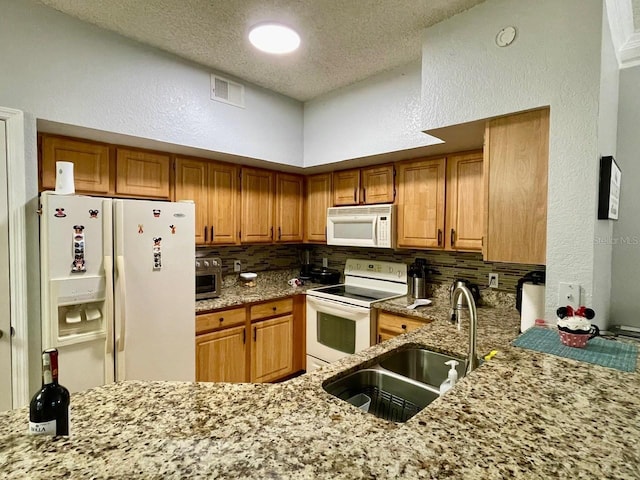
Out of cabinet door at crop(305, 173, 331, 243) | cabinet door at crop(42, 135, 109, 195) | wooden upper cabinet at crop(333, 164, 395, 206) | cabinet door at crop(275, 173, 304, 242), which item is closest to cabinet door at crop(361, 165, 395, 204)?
wooden upper cabinet at crop(333, 164, 395, 206)

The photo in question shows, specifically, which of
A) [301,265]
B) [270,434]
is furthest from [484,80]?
[301,265]

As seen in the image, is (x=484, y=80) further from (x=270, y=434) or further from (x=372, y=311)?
(x=270, y=434)

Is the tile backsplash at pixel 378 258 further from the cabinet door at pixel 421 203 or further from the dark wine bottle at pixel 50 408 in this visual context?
the dark wine bottle at pixel 50 408

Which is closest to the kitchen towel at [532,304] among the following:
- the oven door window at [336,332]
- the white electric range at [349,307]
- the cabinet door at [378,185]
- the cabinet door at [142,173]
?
the white electric range at [349,307]

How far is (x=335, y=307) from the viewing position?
2842mm

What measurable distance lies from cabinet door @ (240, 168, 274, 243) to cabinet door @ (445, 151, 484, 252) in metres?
1.66

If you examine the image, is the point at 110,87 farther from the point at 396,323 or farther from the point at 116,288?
the point at 396,323

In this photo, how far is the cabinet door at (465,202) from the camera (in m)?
2.41

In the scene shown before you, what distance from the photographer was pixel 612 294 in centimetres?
198

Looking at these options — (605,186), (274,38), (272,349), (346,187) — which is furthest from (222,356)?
(605,186)

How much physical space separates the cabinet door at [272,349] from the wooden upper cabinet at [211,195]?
33.0 inches

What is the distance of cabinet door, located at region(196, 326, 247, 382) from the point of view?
2.54 metres

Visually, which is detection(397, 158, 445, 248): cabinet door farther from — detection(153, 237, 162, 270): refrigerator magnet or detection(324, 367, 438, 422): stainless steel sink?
detection(153, 237, 162, 270): refrigerator magnet

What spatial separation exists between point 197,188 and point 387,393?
2179 millimetres
